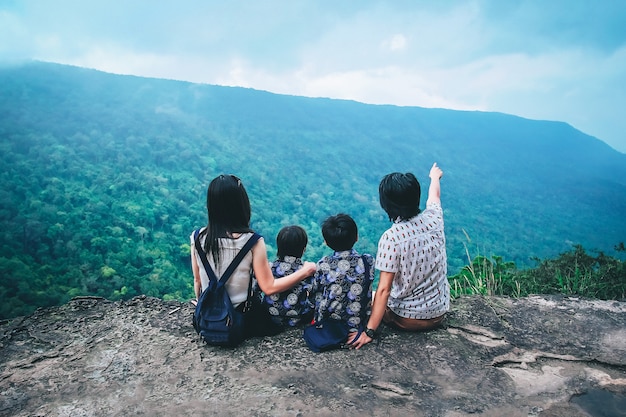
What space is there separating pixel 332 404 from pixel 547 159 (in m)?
61.7

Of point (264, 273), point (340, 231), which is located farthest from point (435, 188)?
point (264, 273)

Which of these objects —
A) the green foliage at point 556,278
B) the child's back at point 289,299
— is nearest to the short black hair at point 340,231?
the child's back at point 289,299

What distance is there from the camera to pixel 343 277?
83.9 inches

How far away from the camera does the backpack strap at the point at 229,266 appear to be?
1985 mm

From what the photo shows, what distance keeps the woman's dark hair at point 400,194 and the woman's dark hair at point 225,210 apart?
753mm

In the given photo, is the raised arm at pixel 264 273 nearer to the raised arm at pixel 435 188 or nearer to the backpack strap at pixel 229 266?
the backpack strap at pixel 229 266

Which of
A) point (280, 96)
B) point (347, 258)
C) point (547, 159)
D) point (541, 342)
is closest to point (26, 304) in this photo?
point (347, 258)

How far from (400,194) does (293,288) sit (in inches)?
34.7

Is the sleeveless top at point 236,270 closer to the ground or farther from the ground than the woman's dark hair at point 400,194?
closer to the ground

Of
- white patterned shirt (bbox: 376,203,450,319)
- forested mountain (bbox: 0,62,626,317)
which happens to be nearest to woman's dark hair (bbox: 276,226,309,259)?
white patterned shirt (bbox: 376,203,450,319)

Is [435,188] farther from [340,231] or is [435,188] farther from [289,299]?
[289,299]

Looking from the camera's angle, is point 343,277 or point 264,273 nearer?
point 264,273

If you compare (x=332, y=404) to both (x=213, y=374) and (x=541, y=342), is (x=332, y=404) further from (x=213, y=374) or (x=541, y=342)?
(x=541, y=342)

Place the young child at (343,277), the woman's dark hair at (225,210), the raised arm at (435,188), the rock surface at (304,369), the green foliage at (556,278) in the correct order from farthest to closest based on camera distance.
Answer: the green foliage at (556,278)
the raised arm at (435,188)
the young child at (343,277)
the woman's dark hair at (225,210)
the rock surface at (304,369)
